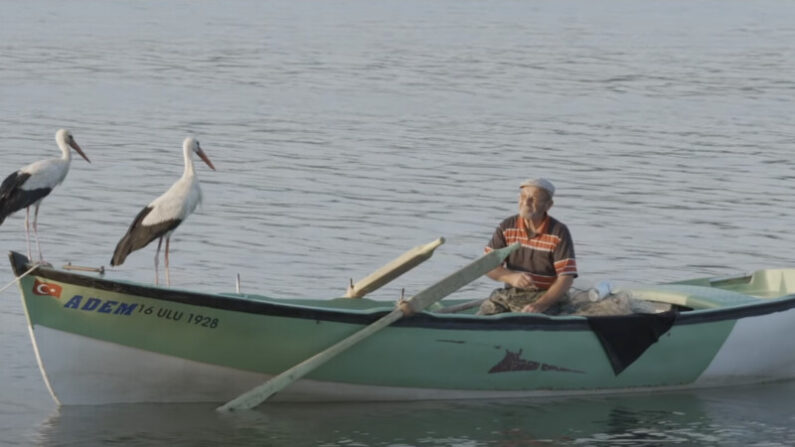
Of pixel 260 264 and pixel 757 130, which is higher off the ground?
pixel 757 130

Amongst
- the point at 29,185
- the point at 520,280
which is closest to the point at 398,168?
the point at 29,185

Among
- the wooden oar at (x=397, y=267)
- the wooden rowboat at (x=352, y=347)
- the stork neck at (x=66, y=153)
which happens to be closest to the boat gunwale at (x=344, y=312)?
the wooden rowboat at (x=352, y=347)

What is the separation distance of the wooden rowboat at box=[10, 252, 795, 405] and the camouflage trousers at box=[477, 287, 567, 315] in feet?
1.40

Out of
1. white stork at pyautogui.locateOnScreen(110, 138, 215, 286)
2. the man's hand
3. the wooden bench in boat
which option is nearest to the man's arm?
the man's hand

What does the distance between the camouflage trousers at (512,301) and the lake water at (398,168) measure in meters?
0.71

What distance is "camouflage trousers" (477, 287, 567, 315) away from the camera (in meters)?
13.9

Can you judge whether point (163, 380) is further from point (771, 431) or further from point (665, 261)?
point (665, 261)

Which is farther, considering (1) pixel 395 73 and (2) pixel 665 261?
(1) pixel 395 73

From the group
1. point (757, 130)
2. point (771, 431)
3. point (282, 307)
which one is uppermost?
point (757, 130)

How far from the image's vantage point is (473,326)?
44.0ft

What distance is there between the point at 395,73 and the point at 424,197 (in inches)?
681

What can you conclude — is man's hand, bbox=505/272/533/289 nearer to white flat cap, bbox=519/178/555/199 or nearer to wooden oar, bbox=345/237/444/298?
white flat cap, bbox=519/178/555/199

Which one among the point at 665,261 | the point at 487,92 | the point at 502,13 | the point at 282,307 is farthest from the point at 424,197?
the point at 502,13

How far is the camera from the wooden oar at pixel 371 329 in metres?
13.1
